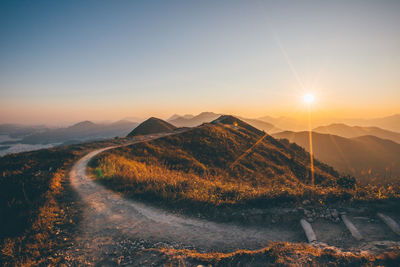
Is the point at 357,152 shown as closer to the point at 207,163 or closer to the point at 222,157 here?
the point at 222,157

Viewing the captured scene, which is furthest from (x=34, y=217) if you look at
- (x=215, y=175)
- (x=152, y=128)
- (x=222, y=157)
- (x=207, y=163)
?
(x=152, y=128)

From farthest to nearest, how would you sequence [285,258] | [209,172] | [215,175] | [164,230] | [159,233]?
[209,172] → [215,175] → [164,230] → [159,233] → [285,258]

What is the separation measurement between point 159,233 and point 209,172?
1620 cm

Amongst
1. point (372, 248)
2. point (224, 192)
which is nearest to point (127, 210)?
point (224, 192)

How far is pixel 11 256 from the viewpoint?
5.23 metres

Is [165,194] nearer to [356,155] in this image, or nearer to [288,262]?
[288,262]

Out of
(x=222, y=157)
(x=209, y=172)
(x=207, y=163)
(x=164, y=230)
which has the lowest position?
(x=209, y=172)

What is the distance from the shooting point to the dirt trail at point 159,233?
564 cm

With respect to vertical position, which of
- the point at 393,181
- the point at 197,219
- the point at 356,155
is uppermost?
the point at 393,181

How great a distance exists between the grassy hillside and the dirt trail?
1.37m

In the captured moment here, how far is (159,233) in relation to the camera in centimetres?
640

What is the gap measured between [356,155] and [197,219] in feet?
597

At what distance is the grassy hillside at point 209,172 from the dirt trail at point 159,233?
1367mm

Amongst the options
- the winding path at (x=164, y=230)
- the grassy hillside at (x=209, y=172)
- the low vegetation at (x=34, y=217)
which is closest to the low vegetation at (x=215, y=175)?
the grassy hillside at (x=209, y=172)
